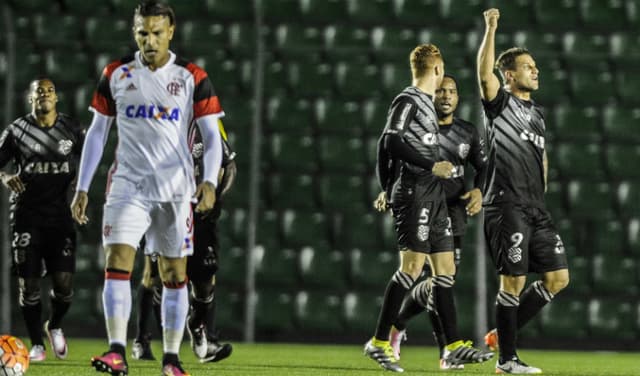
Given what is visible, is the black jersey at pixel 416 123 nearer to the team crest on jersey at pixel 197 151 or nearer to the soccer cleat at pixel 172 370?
the team crest on jersey at pixel 197 151

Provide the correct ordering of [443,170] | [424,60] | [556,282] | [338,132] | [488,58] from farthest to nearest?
[338,132] → [424,60] → [556,282] → [443,170] → [488,58]

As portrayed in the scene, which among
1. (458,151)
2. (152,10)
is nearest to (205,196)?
(152,10)

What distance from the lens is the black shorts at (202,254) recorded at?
7684mm

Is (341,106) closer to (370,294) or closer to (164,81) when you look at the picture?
(370,294)

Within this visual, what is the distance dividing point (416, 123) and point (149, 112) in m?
1.85

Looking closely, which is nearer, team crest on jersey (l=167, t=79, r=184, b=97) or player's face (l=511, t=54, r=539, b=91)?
team crest on jersey (l=167, t=79, r=184, b=97)

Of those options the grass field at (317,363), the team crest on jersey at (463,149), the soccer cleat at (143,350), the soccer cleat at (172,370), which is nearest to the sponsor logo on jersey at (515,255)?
the grass field at (317,363)

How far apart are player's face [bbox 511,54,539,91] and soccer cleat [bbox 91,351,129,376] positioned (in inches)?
110

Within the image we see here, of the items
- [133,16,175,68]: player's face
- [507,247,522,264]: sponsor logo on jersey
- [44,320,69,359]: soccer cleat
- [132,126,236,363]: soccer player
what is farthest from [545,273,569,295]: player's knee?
[44,320,69,359]: soccer cleat

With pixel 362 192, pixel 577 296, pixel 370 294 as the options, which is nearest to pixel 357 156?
pixel 362 192

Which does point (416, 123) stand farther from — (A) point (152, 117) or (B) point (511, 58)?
(A) point (152, 117)

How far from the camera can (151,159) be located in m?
5.35

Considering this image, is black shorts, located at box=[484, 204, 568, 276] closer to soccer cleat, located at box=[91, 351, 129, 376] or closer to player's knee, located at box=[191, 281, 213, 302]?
player's knee, located at box=[191, 281, 213, 302]

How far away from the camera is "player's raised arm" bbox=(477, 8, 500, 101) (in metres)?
6.08
